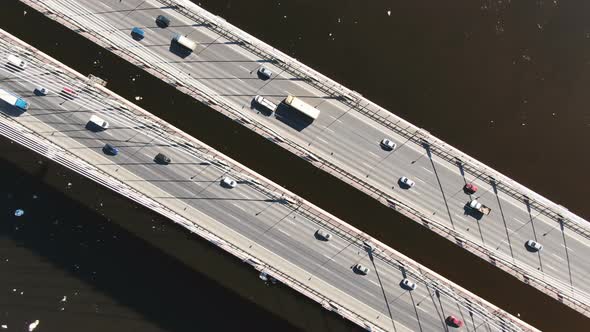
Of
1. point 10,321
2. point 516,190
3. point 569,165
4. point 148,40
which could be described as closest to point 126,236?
point 10,321

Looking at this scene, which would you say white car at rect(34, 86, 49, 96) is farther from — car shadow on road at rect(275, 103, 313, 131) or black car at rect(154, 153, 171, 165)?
car shadow on road at rect(275, 103, 313, 131)

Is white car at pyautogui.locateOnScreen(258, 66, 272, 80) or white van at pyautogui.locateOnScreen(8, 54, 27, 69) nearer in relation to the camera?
white van at pyautogui.locateOnScreen(8, 54, 27, 69)

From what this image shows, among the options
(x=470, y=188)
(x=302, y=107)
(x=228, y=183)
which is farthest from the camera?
(x=470, y=188)

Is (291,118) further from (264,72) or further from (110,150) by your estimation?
(110,150)

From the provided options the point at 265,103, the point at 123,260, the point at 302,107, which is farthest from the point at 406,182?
the point at 123,260

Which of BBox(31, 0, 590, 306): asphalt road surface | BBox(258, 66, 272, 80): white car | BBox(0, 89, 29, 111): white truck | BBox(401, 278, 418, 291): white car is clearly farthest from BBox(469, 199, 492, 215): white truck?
BBox(0, 89, 29, 111): white truck

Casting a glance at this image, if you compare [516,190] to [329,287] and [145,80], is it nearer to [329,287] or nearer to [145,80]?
[329,287]
